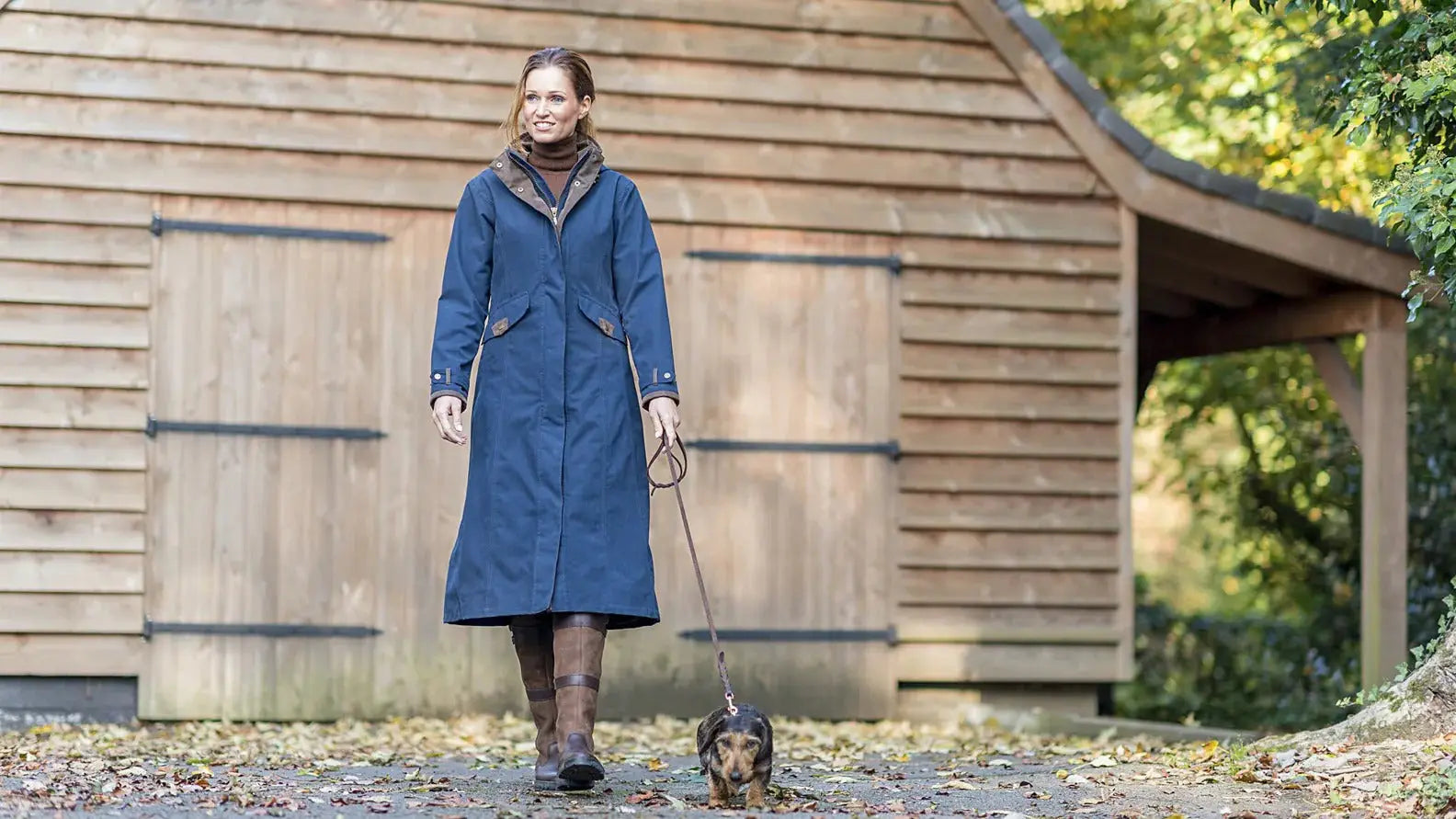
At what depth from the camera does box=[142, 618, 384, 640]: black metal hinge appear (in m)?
6.68

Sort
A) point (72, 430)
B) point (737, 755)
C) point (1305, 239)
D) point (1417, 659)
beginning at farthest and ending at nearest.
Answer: point (1305, 239) → point (72, 430) → point (1417, 659) → point (737, 755)

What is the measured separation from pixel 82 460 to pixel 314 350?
0.96 metres

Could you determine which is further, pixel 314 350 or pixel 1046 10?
pixel 1046 10

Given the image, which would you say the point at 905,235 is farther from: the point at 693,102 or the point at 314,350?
the point at 314,350

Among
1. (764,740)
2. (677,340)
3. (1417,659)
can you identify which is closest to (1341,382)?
(677,340)

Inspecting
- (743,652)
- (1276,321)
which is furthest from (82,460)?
(1276,321)

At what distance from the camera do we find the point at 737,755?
13.3ft

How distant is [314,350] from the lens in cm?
684

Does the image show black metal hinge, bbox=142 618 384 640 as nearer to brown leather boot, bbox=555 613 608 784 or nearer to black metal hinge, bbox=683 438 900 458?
black metal hinge, bbox=683 438 900 458

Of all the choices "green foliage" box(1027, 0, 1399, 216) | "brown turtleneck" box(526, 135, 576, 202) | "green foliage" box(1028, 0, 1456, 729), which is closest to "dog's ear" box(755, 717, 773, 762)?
"brown turtleneck" box(526, 135, 576, 202)

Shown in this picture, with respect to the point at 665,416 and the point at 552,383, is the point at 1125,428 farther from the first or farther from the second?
the point at 552,383

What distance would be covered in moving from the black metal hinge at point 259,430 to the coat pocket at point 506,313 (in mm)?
2573

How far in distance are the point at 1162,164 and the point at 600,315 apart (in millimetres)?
3785

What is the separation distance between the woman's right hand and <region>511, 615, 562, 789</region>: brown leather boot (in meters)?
0.51
